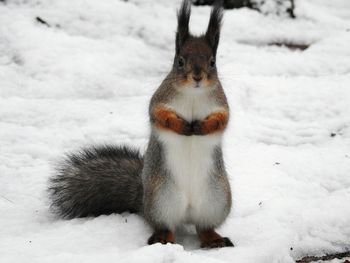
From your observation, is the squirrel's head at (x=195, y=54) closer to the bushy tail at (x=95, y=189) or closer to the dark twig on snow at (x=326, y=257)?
the bushy tail at (x=95, y=189)

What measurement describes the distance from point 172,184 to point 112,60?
98.0 inches

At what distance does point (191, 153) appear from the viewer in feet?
8.84

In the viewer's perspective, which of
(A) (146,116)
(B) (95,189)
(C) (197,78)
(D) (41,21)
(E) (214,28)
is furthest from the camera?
(D) (41,21)

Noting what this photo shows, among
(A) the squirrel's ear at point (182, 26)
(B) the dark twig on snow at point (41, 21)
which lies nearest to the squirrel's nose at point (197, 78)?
(A) the squirrel's ear at point (182, 26)

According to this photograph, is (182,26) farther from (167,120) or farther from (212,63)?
(167,120)

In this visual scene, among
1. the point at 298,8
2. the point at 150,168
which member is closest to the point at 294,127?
the point at 150,168

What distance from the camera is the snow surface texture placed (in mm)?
2777

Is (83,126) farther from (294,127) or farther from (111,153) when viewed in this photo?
(294,127)

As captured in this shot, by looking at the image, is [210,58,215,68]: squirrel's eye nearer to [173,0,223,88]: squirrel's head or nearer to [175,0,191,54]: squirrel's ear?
[173,0,223,88]: squirrel's head

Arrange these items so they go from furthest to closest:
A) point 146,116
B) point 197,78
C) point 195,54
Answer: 1. point 146,116
2. point 195,54
3. point 197,78

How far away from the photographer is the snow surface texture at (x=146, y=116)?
2.78 m

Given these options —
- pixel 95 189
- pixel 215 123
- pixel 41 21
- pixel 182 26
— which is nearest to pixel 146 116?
pixel 95 189

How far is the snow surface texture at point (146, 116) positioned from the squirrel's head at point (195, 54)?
72 cm

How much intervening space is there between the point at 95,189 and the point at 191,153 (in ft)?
2.02
